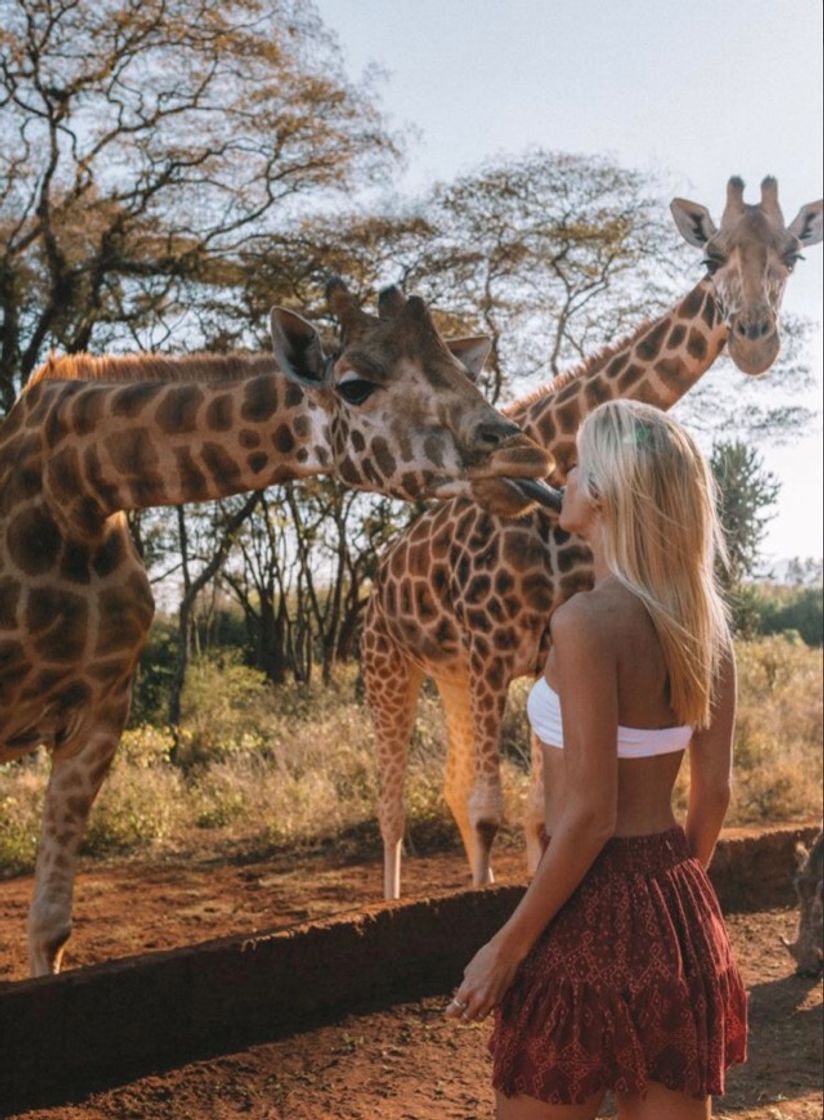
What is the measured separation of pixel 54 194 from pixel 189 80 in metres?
2.16

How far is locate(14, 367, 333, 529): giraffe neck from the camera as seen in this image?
13.9 feet

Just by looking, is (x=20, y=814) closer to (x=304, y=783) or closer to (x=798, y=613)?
(x=304, y=783)

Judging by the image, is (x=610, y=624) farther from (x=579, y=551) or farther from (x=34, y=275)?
(x=34, y=275)

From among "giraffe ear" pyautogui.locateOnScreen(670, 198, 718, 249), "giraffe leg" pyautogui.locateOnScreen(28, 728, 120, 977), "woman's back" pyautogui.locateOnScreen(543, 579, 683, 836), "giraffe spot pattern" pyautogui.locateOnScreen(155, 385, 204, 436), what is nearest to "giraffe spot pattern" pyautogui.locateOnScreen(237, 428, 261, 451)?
"giraffe spot pattern" pyautogui.locateOnScreen(155, 385, 204, 436)

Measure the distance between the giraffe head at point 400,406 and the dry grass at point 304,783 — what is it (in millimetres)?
5253

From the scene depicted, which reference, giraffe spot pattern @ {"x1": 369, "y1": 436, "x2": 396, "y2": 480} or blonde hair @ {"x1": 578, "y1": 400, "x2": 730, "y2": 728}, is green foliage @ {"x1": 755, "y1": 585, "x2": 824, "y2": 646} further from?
blonde hair @ {"x1": 578, "y1": 400, "x2": 730, "y2": 728}

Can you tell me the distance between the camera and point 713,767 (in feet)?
8.76

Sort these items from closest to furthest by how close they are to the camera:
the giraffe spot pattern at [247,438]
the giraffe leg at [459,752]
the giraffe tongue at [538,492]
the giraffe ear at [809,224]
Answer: the giraffe tongue at [538,492], the giraffe spot pattern at [247,438], the giraffe ear at [809,224], the giraffe leg at [459,752]

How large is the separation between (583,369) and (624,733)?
13.9 ft

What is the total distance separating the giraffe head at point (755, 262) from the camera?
5863 mm

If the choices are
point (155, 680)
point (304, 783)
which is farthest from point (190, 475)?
point (155, 680)

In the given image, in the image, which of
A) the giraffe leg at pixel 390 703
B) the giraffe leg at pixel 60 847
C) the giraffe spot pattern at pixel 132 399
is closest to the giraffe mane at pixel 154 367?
the giraffe spot pattern at pixel 132 399

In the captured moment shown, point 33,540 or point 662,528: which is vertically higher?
point 33,540

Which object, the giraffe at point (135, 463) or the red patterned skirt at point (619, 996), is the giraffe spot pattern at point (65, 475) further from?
the red patterned skirt at point (619, 996)
